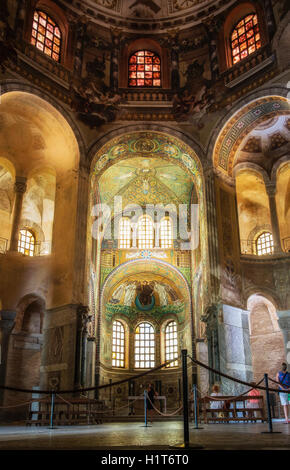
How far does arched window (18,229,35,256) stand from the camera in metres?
22.4

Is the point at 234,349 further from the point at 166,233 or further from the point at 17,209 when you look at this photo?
the point at 166,233

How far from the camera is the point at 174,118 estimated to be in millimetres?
20109

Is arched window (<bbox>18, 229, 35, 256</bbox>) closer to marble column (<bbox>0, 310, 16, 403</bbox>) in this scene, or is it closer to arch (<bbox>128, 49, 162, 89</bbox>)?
marble column (<bbox>0, 310, 16, 403</bbox>)

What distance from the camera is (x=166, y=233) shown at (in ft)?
85.0

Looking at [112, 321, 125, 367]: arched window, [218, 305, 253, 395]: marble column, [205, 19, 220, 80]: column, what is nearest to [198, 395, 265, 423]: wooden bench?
[218, 305, 253, 395]: marble column

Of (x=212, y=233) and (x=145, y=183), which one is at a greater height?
(x=145, y=183)

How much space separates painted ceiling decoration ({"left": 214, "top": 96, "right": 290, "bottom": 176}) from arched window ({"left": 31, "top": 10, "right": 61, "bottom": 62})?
8.08m

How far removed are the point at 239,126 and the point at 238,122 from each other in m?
0.21

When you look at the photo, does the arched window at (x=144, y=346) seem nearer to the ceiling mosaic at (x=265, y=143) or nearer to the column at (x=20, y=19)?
the ceiling mosaic at (x=265, y=143)

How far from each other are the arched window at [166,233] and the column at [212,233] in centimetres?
743

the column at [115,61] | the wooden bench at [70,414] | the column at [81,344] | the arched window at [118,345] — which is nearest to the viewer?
the wooden bench at [70,414]

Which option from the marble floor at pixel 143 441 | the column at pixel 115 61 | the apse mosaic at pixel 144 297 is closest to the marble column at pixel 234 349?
the marble floor at pixel 143 441

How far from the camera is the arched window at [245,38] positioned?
19469 mm

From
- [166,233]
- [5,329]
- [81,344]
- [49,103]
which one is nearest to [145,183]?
[166,233]
